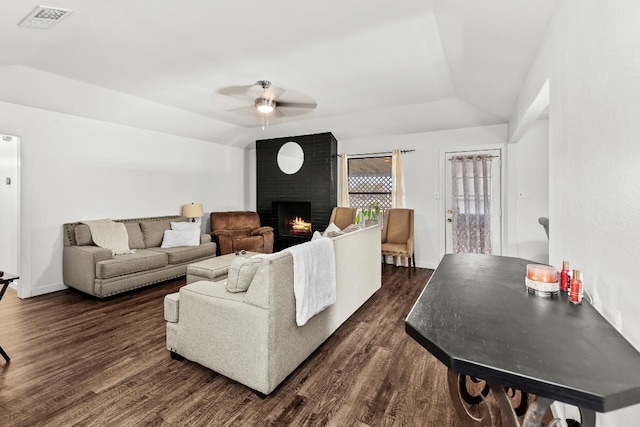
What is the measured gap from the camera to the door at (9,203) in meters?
3.73

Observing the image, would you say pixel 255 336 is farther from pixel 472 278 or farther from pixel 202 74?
pixel 202 74

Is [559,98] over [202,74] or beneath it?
beneath

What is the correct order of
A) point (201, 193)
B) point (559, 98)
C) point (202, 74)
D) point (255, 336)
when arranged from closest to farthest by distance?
point (559, 98), point (255, 336), point (202, 74), point (201, 193)

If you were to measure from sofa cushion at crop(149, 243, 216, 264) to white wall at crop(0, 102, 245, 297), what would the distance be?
1015 mm

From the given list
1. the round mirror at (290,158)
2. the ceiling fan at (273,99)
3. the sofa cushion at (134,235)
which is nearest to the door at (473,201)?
the round mirror at (290,158)

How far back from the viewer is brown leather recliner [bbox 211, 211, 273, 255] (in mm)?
5512

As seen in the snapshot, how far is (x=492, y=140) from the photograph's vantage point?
15.8ft

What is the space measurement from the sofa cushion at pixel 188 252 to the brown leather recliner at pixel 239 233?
389mm

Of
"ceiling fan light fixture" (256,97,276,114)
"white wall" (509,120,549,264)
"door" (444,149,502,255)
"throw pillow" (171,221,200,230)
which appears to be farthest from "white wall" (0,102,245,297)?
"white wall" (509,120,549,264)

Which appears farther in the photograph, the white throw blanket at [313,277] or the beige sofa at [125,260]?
the beige sofa at [125,260]

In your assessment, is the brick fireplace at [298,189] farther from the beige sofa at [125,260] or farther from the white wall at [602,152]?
the white wall at [602,152]

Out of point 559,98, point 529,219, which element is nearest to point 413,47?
point 559,98

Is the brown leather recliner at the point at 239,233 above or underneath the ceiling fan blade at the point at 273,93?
underneath

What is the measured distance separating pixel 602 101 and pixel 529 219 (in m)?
3.96
